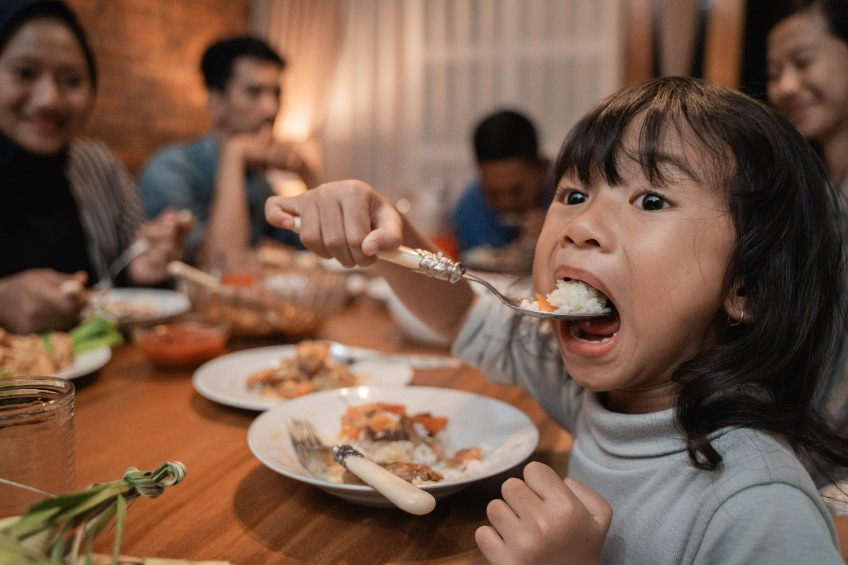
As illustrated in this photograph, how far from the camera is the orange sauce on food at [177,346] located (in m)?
1.39

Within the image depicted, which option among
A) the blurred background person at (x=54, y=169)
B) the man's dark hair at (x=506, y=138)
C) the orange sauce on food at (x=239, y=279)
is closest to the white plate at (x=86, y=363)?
the blurred background person at (x=54, y=169)

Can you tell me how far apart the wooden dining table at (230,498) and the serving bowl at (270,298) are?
0.36 m

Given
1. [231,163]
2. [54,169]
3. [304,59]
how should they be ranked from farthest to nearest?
[304,59], [231,163], [54,169]

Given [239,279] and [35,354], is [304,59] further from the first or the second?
[35,354]

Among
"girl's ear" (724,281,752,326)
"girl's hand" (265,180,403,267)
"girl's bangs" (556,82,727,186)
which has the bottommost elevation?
"girl's ear" (724,281,752,326)

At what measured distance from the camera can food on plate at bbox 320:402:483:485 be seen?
896 mm

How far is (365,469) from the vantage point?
2.44 feet

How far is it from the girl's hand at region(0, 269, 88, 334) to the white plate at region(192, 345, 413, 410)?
39 cm

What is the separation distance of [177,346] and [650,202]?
1.05m

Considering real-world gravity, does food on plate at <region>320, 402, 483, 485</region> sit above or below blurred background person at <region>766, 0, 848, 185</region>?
below

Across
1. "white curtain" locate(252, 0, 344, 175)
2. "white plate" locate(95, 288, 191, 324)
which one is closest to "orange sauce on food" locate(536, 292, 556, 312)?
"white plate" locate(95, 288, 191, 324)

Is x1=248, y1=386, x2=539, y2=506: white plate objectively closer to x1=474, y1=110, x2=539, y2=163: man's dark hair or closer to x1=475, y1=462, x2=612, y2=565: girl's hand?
x1=475, y1=462, x2=612, y2=565: girl's hand

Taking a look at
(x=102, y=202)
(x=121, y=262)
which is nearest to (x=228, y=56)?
(x=102, y=202)

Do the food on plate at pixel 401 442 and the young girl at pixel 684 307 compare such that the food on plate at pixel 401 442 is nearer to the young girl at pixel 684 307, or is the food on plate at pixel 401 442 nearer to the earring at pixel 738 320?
the young girl at pixel 684 307
